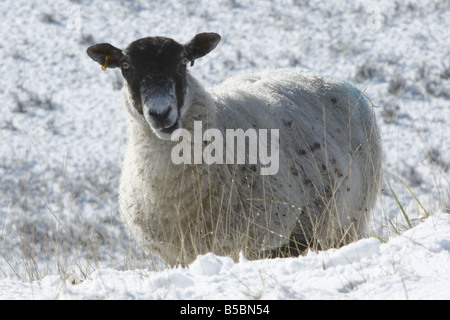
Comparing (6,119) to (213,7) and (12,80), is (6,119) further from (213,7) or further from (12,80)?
(213,7)

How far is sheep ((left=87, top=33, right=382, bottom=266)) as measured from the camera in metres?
3.41

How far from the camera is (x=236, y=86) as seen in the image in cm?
473

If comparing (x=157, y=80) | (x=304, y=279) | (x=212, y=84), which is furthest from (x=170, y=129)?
(x=212, y=84)

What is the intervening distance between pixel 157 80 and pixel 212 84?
999 centimetres

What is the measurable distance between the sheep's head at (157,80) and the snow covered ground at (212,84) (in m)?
0.70

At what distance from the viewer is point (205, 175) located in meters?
3.58

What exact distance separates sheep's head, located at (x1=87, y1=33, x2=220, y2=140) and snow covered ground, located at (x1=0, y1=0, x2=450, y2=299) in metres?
0.70

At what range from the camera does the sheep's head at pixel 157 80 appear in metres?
3.35

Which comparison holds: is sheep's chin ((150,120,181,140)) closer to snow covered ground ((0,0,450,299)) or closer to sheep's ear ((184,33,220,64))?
sheep's ear ((184,33,220,64))

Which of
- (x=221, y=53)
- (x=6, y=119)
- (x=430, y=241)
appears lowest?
(x=6, y=119)

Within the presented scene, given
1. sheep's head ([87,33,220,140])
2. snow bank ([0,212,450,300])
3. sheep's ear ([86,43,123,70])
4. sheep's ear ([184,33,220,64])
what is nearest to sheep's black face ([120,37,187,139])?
sheep's head ([87,33,220,140])

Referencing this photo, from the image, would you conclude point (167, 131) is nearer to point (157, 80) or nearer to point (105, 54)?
point (157, 80)
